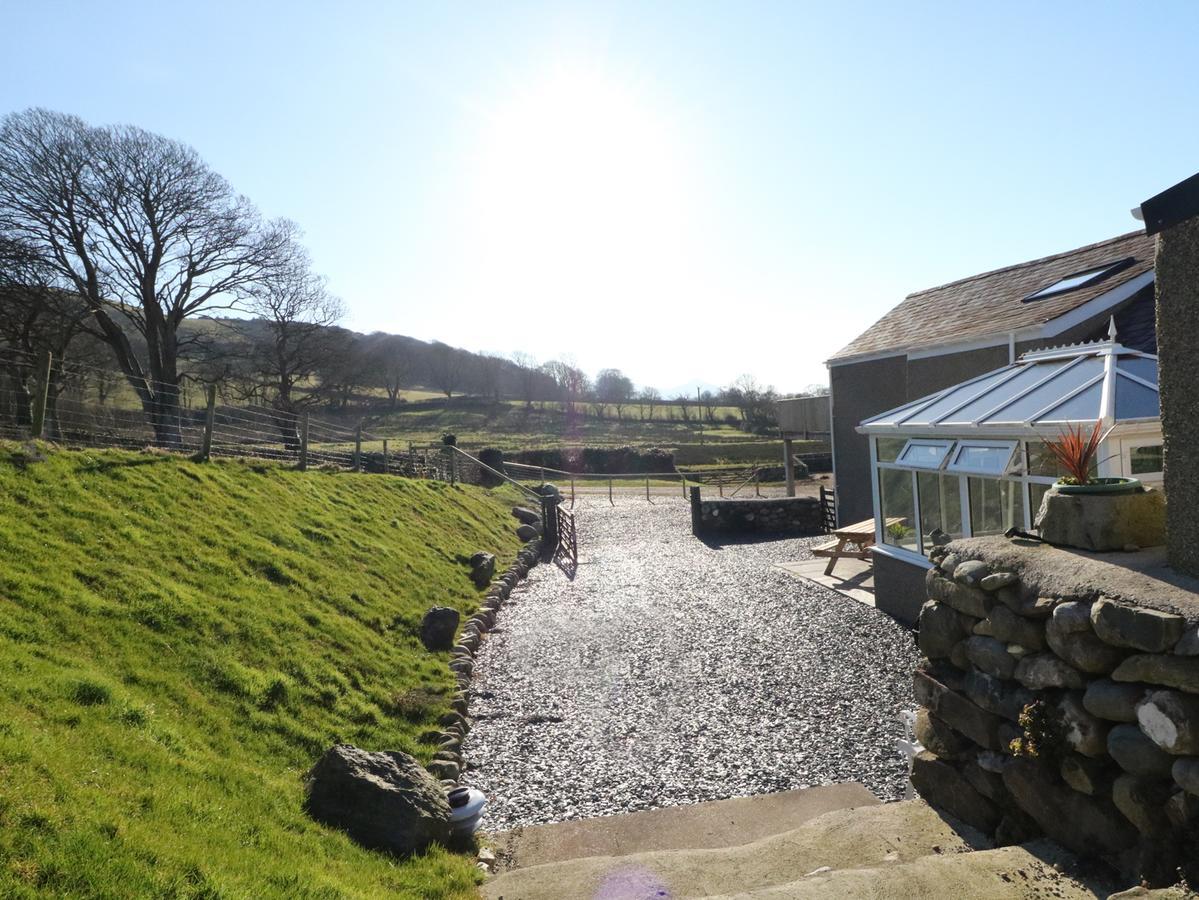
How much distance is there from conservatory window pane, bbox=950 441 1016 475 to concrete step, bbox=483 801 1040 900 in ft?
16.1

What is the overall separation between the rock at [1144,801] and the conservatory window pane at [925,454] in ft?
22.3

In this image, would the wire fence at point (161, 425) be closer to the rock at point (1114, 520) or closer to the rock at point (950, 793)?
the rock at point (950, 793)

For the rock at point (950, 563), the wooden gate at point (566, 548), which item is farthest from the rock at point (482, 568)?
the rock at point (950, 563)

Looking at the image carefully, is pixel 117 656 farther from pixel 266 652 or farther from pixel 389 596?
pixel 389 596

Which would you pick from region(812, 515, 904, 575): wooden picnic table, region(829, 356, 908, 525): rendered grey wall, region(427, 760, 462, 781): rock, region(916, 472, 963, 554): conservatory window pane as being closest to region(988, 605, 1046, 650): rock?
region(427, 760, 462, 781): rock

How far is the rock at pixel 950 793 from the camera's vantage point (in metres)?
4.21

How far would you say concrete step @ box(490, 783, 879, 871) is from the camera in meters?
5.11

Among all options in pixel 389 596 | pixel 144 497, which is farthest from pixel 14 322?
pixel 389 596

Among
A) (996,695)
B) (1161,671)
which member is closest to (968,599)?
(996,695)

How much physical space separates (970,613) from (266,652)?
598cm

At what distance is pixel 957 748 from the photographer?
14.7ft

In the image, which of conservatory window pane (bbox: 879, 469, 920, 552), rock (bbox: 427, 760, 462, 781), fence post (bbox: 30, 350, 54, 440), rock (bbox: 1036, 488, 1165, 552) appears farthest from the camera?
conservatory window pane (bbox: 879, 469, 920, 552)

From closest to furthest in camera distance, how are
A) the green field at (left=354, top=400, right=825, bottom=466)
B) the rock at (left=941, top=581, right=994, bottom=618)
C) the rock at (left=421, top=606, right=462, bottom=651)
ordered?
the rock at (left=941, top=581, right=994, bottom=618)
the rock at (left=421, top=606, right=462, bottom=651)
the green field at (left=354, top=400, right=825, bottom=466)

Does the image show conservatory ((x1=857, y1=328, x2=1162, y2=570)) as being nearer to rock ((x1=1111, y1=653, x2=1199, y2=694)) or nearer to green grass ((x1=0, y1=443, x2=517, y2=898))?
rock ((x1=1111, y1=653, x2=1199, y2=694))
